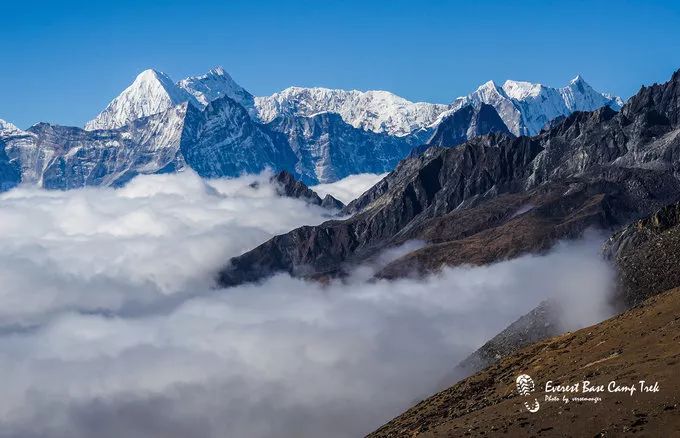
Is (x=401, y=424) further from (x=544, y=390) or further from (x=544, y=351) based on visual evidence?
(x=544, y=390)

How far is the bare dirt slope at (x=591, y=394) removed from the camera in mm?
118688

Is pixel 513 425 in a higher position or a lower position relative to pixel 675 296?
lower

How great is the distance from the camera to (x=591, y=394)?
134 meters

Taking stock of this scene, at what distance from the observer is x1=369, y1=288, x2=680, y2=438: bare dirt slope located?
119 metres

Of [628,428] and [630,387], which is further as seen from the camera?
[630,387]

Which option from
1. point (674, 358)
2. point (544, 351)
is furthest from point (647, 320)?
point (674, 358)

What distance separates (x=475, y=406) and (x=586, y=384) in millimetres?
32191

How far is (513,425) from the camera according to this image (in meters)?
133

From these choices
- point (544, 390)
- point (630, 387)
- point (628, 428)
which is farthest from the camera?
point (544, 390)

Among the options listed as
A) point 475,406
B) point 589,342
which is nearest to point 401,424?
point 475,406

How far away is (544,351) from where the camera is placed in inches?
7859

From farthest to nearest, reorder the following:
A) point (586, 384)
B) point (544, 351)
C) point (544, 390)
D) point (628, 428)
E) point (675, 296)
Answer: point (544, 351), point (675, 296), point (544, 390), point (586, 384), point (628, 428)

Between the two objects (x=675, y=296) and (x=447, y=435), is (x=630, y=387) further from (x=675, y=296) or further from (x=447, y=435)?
(x=675, y=296)

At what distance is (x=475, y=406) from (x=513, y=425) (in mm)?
34940
